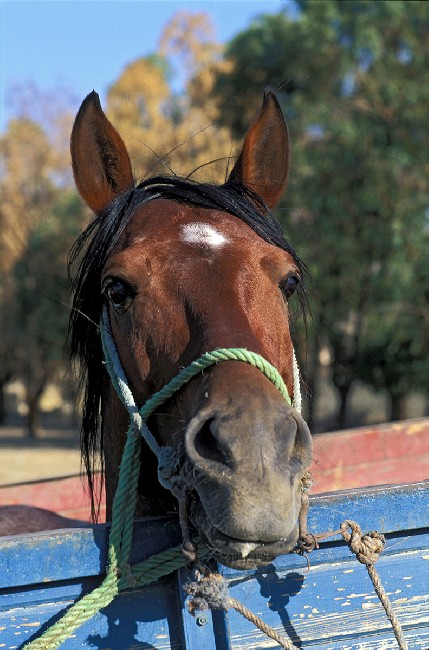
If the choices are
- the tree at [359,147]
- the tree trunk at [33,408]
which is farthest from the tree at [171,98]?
the tree trunk at [33,408]

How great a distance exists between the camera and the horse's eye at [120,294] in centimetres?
171

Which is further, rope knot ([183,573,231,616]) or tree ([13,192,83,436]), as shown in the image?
tree ([13,192,83,436])

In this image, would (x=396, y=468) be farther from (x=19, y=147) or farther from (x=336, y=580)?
(x=19, y=147)

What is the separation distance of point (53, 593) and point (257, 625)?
1.40 ft

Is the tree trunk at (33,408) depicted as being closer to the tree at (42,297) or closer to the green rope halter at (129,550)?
the tree at (42,297)

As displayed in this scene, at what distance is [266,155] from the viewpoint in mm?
2312

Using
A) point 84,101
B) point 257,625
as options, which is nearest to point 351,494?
point 257,625

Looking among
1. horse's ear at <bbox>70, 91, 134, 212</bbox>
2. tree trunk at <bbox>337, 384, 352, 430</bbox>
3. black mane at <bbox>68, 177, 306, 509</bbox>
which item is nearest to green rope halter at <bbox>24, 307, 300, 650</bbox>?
black mane at <bbox>68, 177, 306, 509</bbox>

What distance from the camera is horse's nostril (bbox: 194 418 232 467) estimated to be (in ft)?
4.03

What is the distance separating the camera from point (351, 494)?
1504 mm

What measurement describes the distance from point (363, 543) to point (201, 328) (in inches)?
23.0

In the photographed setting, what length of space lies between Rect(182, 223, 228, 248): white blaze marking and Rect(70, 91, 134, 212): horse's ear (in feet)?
1.65

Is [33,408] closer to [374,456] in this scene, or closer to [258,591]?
[374,456]

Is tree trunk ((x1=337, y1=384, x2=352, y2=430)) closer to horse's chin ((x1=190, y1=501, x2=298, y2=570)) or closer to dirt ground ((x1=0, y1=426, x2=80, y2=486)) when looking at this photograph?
dirt ground ((x1=0, y1=426, x2=80, y2=486))
